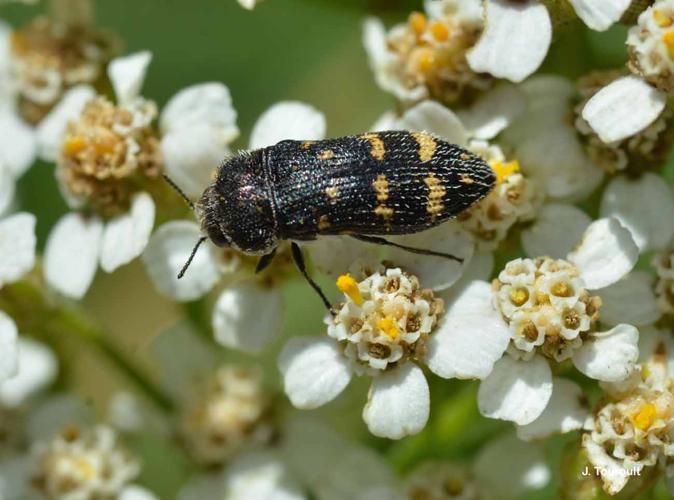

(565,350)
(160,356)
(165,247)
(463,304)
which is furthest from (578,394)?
(160,356)

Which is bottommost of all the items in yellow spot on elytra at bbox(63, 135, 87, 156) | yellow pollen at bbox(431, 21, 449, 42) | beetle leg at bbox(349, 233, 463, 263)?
beetle leg at bbox(349, 233, 463, 263)

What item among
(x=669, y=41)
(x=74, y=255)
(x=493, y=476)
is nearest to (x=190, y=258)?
(x=74, y=255)

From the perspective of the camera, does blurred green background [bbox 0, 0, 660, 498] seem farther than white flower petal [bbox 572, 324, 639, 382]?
Yes

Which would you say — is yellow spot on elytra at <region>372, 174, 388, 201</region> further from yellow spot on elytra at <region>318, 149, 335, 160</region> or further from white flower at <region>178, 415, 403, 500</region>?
white flower at <region>178, 415, 403, 500</region>

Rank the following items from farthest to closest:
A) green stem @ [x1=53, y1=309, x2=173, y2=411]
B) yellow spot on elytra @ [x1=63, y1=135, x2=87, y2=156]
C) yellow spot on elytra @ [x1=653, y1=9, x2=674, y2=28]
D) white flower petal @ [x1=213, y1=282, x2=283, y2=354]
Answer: green stem @ [x1=53, y1=309, x2=173, y2=411] → yellow spot on elytra @ [x1=63, y1=135, x2=87, y2=156] → white flower petal @ [x1=213, y1=282, x2=283, y2=354] → yellow spot on elytra @ [x1=653, y1=9, x2=674, y2=28]

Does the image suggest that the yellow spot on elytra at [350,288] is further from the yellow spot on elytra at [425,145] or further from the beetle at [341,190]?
the yellow spot on elytra at [425,145]

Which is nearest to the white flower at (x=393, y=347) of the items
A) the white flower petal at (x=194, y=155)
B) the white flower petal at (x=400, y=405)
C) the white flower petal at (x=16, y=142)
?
the white flower petal at (x=400, y=405)

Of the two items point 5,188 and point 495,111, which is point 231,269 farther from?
point 495,111

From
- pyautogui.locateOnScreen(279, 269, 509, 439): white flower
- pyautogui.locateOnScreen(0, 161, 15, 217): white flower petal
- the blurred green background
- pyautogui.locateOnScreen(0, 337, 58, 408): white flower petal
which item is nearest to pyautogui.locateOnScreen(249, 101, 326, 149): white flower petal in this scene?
pyautogui.locateOnScreen(279, 269, 509, 439): white flower
